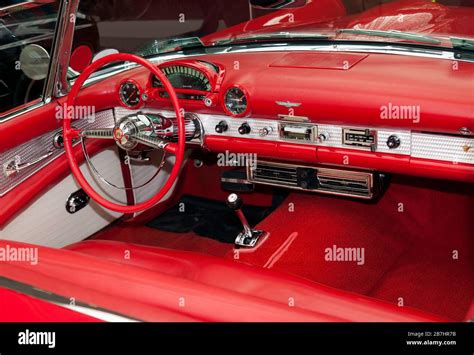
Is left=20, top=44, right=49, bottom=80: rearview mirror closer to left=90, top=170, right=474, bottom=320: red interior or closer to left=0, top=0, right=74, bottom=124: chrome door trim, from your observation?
left=0, top=0, right=74, bottom=124: chrome door trim

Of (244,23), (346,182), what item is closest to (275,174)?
(346,182)

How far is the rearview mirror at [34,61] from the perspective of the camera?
8.34 feet

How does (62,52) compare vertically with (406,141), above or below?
above

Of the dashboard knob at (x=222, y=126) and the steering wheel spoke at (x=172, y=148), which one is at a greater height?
the dashboard knob at (x=222, y=126)

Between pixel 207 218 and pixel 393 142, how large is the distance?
1.39 metres

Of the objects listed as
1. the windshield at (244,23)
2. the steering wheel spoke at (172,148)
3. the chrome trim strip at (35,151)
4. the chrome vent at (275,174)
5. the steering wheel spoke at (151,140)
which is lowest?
the chrome vent at (275,174)

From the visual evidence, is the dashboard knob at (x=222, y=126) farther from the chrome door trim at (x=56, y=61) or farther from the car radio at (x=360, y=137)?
the chrome door trim at (x=56, y=61)

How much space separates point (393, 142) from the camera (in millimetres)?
2051

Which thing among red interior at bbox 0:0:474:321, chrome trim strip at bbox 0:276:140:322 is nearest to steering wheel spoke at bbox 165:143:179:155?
red interior at bbox 0:0:474:321

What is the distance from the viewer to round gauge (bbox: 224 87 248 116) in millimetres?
2266

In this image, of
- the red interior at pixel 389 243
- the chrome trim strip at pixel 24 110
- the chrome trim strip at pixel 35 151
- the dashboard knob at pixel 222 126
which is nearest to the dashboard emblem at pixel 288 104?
the dashboard knob at pixel 222 126

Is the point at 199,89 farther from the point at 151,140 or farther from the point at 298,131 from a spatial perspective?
the point at 298,131

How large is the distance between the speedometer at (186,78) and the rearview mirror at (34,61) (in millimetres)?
468
